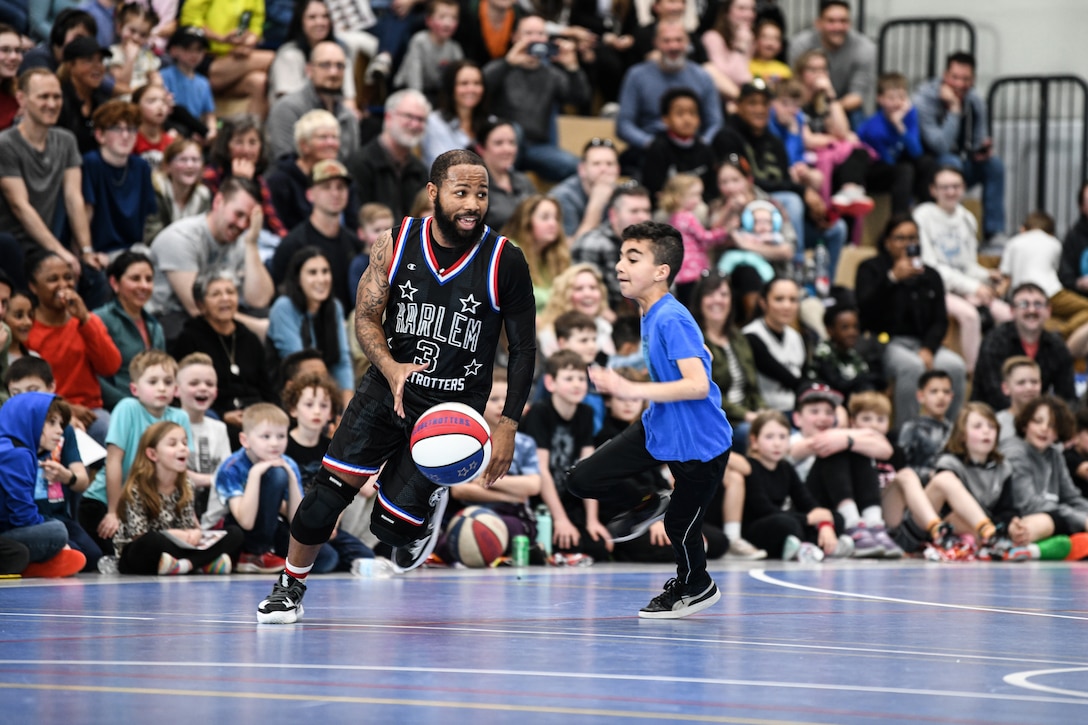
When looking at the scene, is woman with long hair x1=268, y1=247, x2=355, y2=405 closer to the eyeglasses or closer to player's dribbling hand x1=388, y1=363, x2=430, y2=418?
the eyeglasses

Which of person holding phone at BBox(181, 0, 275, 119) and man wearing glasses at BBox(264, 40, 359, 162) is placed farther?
person holding phone at BBox(181, 0, 275, 119)

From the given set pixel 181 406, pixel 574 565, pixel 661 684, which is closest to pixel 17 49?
pixel 181 406

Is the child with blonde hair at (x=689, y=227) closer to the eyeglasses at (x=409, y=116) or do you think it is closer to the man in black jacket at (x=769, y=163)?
the man in black jacket at (x=769, y=163)

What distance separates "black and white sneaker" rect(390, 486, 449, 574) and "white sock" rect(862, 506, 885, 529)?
18.8 ft

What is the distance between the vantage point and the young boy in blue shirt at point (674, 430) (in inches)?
268

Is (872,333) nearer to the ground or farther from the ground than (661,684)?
farther from the ground

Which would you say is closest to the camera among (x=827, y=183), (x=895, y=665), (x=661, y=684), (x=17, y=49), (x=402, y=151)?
(x=661, y=684)

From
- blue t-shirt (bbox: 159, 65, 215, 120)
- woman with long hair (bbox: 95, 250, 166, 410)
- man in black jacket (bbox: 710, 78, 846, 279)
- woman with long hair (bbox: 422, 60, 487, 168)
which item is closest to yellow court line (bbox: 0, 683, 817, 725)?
woman with long hair (bbox: 95, 250, 166, 410)

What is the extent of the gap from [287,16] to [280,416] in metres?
6.69

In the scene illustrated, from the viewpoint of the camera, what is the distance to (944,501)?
12.5 metres

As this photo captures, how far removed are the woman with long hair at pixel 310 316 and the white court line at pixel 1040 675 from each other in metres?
6.84

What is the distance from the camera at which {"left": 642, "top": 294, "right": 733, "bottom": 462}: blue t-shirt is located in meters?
6.82

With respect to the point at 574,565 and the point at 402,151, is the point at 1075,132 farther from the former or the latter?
the point at 574,565

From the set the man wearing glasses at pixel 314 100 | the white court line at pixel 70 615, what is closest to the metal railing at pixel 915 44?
the man wearing glasses at pixel 314 100
